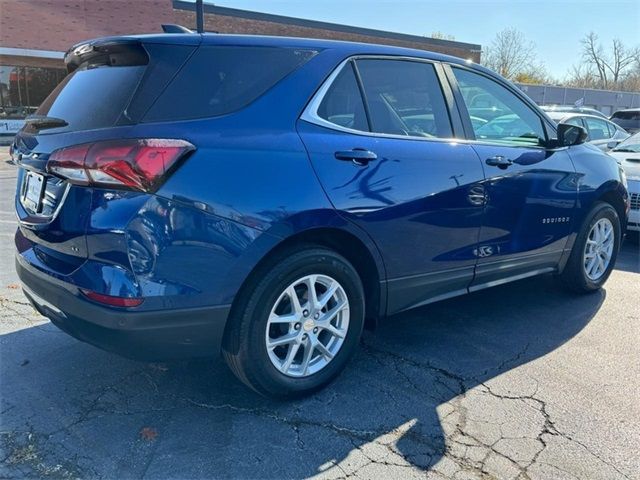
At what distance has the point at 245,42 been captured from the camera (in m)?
2.80

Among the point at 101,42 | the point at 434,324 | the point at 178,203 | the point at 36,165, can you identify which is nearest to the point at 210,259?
the point at 178,203

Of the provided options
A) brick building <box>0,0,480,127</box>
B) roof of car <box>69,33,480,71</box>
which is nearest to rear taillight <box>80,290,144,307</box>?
roof of car <box>69,33,480,71</box>

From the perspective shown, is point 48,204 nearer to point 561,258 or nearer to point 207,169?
point 207,169

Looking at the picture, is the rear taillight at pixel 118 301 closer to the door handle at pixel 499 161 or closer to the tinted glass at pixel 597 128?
the door handle at pixel 499 161

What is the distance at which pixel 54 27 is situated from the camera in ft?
71.4

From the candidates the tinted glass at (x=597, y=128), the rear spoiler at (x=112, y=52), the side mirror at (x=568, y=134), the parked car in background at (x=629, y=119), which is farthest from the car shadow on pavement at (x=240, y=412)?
the parked car in background at (x=629, y=119)

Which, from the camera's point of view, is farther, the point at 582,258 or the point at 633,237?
the point at 633,237

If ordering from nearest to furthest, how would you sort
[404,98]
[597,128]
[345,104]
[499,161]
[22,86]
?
[345,104], [404,98], [499,161], [597,128], [22,86]

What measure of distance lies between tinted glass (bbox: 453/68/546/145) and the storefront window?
69.5 ft

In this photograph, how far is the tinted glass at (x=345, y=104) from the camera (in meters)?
2.96

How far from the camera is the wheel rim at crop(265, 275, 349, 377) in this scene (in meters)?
2.85

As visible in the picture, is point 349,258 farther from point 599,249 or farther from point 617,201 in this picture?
point 617,201

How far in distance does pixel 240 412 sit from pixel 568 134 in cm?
324

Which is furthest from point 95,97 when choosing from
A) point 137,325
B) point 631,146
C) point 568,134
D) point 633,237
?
point 631,146
